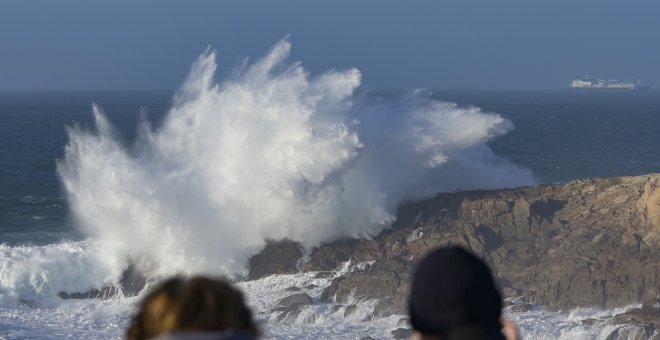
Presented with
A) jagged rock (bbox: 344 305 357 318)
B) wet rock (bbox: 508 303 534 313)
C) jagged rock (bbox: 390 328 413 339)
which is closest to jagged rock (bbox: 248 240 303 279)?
jagged rock (bbox: 344 305 357 318)

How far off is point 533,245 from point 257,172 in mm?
6648

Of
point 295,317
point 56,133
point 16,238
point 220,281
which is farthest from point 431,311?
point 56,133

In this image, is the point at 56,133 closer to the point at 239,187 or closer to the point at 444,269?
Result: the point at 239,187

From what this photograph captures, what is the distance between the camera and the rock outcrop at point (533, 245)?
18609mm

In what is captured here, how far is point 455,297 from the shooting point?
110 inches

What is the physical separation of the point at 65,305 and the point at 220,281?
62.1 ft

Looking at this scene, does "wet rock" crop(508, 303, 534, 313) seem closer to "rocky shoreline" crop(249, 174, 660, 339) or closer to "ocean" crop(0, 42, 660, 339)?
"rocky shoreline" crop(249, 174, 660, 339)

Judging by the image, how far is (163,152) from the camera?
85.7ft

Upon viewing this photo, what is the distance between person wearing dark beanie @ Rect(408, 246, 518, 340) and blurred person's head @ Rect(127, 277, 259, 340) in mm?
529

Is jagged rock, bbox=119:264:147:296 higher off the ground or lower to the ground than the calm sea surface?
lower

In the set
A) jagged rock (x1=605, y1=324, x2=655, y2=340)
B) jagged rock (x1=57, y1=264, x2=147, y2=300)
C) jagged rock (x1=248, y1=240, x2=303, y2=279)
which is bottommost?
jagged rock (x1=605, y1=324, x2=655, y2=340)

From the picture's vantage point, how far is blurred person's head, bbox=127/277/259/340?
245 centimetres

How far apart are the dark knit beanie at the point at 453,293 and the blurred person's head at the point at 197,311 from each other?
527 millimetres

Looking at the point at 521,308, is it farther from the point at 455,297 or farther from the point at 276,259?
the point at 455,297
